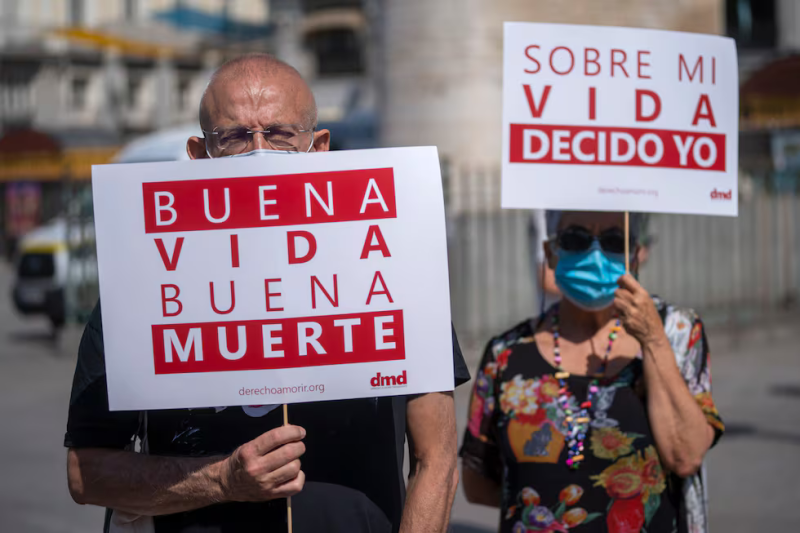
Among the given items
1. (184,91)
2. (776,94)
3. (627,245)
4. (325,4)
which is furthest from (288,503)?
(184,91)

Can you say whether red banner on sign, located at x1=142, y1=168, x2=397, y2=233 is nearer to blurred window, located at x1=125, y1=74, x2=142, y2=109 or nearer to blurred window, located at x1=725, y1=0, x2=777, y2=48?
blurred window, located at x1=725, y1=0, x2=777, y2=48

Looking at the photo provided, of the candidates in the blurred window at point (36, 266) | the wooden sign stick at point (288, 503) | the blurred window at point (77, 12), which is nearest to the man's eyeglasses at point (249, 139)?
the wooden sign stick at point (288, 503)

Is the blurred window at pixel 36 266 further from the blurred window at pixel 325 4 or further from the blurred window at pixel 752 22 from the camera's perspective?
the blurred window at pixel 325 4

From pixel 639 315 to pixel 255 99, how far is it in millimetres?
1240

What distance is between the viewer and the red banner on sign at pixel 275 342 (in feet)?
7.55

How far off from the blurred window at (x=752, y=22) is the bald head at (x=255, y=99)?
95.6 feet

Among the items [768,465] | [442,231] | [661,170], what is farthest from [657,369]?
[768,465]

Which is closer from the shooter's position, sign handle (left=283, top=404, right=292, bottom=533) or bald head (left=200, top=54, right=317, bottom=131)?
sign handle (left=283, top=404, right=292, bottom=533)

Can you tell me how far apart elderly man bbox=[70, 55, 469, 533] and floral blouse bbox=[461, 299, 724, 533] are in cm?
61

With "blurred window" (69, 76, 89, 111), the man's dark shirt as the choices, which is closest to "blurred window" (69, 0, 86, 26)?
"blurred window" (69, 76, 89, 111)

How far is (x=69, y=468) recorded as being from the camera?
232cm

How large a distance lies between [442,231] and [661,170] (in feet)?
3.60

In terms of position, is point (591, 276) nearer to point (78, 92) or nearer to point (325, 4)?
point (325, 4)

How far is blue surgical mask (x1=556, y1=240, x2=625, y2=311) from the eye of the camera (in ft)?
9.86
